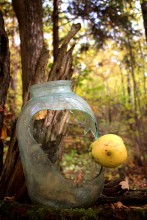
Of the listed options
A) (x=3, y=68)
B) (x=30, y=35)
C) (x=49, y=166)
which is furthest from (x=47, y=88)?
(x=30, y=35)

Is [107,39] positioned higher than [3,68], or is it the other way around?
[107,39]

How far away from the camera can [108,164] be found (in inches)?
39.7

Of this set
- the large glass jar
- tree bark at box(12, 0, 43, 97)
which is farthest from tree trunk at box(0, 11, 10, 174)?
tree bark at box(12, 0, 43, 97)

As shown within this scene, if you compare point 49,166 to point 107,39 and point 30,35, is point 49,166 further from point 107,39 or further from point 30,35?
point 107,39

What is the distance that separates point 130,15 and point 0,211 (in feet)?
11.2

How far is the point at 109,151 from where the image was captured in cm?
99

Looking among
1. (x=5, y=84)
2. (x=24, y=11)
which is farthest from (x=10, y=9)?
(x=5, y=84)

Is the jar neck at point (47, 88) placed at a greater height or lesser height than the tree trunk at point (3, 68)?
lesser

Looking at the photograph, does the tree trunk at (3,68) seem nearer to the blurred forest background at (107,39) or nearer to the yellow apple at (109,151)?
the yellow apple at (109,151)

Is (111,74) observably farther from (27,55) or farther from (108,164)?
(108,164)

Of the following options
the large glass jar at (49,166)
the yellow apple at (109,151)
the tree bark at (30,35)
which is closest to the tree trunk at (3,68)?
the large glass jar at (49,166)

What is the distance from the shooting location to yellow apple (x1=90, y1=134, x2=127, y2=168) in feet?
3.26

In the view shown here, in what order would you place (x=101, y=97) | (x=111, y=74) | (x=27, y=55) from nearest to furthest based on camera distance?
(x=27, y=55) < (x=101, y=97) < (x=111, y=74)

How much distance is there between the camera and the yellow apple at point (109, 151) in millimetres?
992
